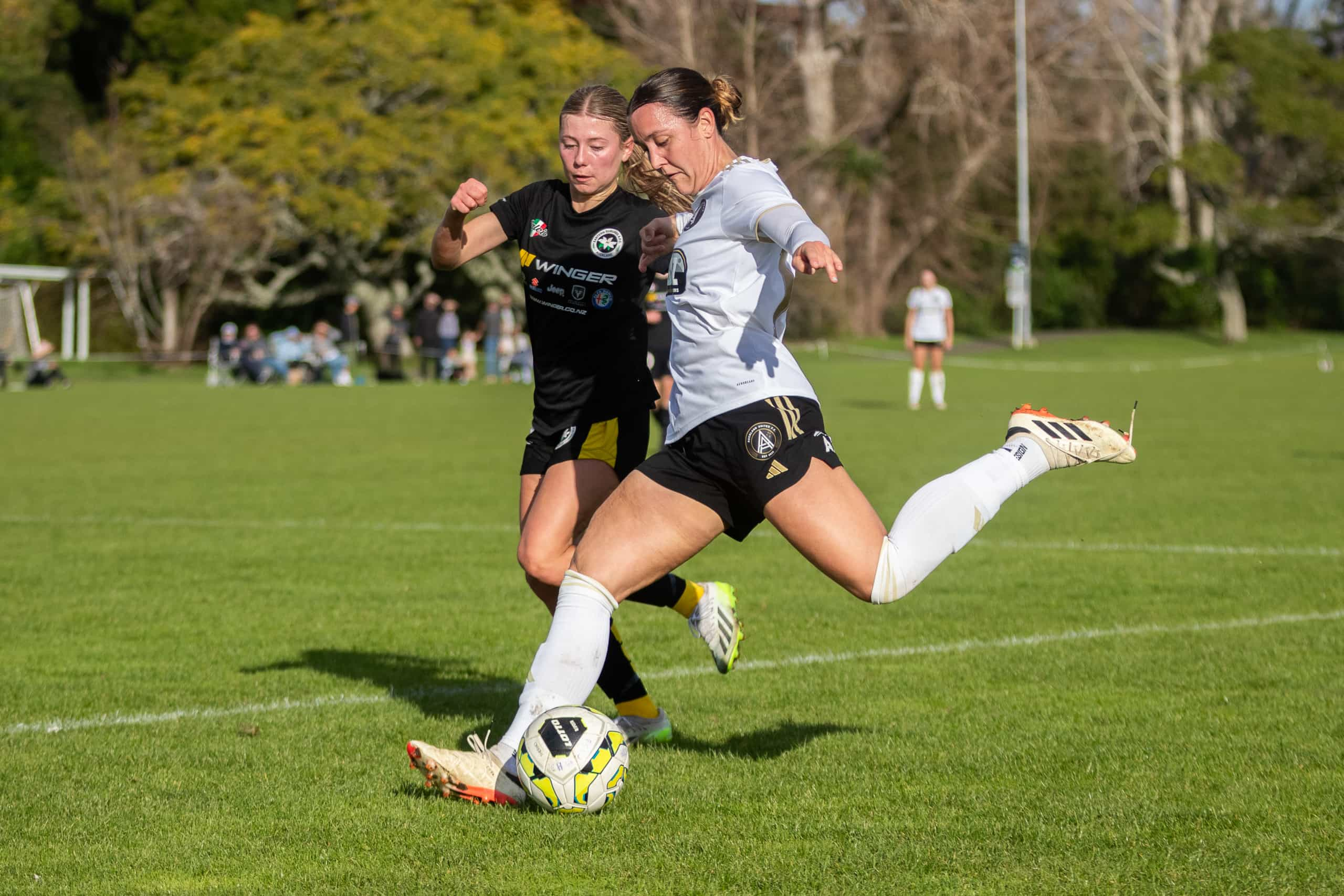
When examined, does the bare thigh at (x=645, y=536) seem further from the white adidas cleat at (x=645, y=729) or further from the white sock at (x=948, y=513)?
the white adidas cleat at (x=645, y=729)

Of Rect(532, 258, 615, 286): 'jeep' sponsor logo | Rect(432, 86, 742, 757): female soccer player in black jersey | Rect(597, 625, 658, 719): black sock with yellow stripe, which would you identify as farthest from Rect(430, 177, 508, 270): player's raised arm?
Rect(597, 625, 658, 719): black sock with yellow stripe

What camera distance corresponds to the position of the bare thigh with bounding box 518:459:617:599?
5609 millimetres

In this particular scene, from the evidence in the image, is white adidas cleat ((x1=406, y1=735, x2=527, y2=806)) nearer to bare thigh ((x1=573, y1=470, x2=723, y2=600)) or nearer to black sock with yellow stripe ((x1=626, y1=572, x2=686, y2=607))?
bare thigh ((x1=573, y1=470, x2=723, y2=600))

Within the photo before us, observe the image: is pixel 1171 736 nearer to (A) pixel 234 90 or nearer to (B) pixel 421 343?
(B) pixel 421 343

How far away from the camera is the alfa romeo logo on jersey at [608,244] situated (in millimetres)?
5676

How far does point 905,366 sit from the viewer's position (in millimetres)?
44406

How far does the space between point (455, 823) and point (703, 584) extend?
1686 mm

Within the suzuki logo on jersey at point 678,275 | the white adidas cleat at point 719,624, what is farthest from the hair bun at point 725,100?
the white adidas cleat at point 719,624

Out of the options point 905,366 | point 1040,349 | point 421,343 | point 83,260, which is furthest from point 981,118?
point 83,260

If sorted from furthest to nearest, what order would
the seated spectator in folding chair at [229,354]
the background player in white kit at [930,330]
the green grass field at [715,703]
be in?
the seated spectator in folding chair at [229,354] → the background player in white kit at [930,330] → the green grass field at [715,703]

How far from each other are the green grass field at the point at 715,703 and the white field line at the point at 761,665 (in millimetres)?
24

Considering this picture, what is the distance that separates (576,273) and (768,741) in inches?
72.2

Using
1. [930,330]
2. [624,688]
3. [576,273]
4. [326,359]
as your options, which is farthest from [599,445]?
[326,359]

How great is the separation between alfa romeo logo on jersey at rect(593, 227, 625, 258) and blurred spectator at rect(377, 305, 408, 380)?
36.0 m
